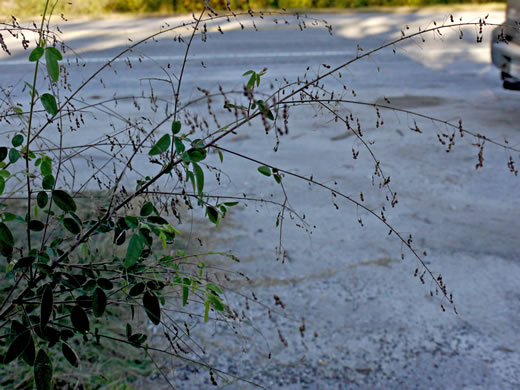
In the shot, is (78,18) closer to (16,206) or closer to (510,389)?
(16,206)

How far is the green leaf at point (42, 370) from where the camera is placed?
1327 mm

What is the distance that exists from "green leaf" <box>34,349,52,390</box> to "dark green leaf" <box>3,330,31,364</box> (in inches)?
1.8

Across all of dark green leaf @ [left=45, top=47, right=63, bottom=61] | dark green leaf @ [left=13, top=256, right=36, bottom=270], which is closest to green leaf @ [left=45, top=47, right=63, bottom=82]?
dark green leaf @ [left=45, top=47, right=63, bottom=61]

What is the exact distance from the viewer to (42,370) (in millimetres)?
1335

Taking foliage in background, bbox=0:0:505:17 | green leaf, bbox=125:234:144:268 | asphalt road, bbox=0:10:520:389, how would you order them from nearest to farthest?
green leaf, bbox=125:234:144:268 < asphalt road, bbox=0:10:520:389 < foliage in background, bbox=0:0:505:17

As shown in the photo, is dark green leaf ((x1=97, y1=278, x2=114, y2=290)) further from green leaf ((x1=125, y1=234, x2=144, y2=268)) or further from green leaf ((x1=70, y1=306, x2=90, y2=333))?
green leaf ((x1=125, y1=234, x2=144, y2=268))

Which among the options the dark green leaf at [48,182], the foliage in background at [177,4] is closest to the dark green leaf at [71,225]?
the dark green leaf at [48,182]

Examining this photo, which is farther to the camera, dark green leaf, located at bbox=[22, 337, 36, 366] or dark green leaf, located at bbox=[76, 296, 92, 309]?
dark green leaf, located at bbox=[76, 296, 92, 309]

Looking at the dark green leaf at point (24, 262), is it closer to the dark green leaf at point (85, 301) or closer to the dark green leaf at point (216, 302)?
the dark green leaf at point (85, 301)

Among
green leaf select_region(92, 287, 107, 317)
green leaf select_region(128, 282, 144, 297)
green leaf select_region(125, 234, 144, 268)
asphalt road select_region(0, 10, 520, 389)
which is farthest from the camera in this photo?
asphalt road select_region(0, 10, 520, 389)

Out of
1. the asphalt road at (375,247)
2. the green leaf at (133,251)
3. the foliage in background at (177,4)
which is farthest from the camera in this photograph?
the foliage in background at (177,4)

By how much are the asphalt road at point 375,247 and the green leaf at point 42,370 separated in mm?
576

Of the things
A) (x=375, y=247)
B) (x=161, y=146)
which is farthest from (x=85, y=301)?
(x=375, y=247)

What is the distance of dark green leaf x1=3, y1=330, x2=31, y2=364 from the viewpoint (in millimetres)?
1350
